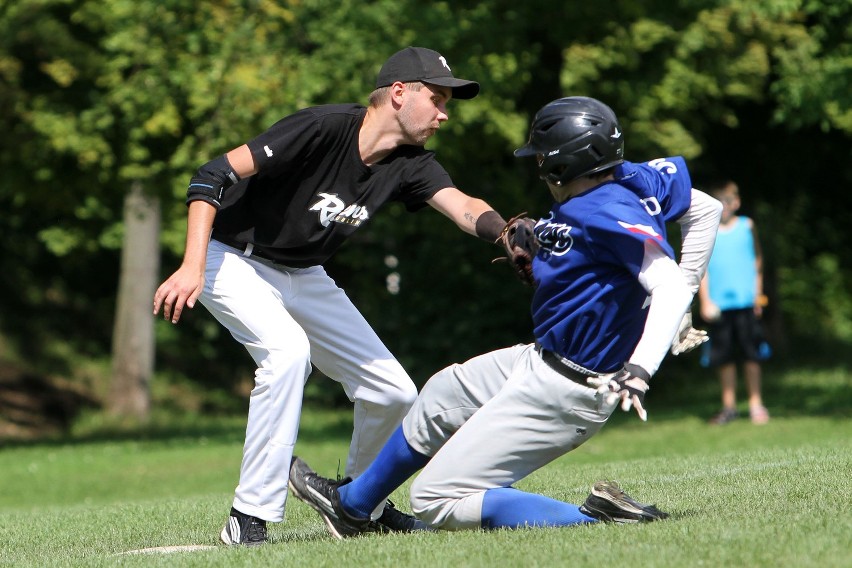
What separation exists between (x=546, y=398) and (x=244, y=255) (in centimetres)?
183

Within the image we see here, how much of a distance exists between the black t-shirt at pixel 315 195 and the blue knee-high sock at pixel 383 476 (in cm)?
109

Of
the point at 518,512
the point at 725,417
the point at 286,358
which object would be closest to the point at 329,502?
the point at 286,358

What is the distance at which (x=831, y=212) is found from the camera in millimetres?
25906

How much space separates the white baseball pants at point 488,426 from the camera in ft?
17.0

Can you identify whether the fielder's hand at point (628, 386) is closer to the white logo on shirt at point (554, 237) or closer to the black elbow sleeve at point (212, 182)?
the white logo on shirt at point (554, 237)

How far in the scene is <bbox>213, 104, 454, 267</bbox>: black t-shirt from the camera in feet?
20.0

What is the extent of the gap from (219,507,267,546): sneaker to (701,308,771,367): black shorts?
8.02 metres

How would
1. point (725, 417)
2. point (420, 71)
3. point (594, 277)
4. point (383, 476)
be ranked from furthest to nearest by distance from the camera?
point (725, 417) < point (420, 71) < point (383, 476) < point (594, 277)

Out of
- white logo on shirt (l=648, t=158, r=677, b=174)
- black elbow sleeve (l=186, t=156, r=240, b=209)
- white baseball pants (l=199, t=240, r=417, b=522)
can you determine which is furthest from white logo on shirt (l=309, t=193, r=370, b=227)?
white logo on shirt (l=648, t=158, r=677, b=174)

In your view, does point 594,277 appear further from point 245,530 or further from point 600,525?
point 245,530

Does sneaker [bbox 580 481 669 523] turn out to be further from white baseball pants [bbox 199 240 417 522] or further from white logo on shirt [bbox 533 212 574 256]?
white baseball pants [bbox 199 240 417 522]

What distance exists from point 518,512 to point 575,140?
63.9 inches

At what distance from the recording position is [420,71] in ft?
19.9

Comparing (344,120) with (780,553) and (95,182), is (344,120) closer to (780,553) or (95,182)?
(780,553)
